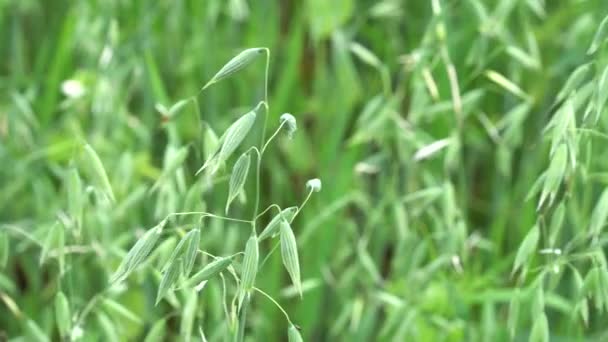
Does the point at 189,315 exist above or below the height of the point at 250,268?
below

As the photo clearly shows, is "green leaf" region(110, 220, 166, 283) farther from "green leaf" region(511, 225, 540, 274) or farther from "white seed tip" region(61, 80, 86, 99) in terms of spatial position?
"white seed tip" region(61, 80, 86, 99)

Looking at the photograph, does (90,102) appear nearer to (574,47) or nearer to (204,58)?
(204,58)

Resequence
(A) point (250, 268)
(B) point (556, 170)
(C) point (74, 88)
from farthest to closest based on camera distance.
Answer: (C) point (74, 88), (B) point (556, 170), (A) point (250, 268)

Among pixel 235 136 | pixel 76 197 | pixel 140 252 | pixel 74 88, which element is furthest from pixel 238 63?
pixel 74 88

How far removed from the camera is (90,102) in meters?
1.86

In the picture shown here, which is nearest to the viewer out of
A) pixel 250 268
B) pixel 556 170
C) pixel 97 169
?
pixel 250 268

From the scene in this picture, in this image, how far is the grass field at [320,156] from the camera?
146cm

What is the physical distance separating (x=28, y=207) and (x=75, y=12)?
321 millimetres

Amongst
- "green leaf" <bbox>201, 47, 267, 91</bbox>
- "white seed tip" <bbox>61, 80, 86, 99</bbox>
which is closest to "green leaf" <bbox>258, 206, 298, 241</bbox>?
"green leaf" <bbox>201, 47, 267, 91</bbox>

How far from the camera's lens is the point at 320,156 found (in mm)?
1782

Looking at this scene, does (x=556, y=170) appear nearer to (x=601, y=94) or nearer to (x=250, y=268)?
(x=601, y=94)

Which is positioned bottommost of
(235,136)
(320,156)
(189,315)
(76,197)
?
(320,156)

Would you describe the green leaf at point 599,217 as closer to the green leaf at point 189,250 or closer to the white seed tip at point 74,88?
the green leaf at point 189,250

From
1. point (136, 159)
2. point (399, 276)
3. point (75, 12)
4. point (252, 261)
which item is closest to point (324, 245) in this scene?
point (399, 276)
